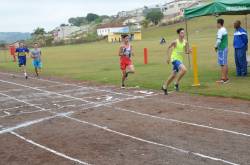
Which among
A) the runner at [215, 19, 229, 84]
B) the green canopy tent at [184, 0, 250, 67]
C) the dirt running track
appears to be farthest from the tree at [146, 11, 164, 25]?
the dirt running track

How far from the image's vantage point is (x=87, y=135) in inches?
389

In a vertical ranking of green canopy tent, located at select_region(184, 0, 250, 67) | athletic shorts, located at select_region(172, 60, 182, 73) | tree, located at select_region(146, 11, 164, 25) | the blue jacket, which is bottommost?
athletic shorts, located at select_region(172, 60, 182, 73)

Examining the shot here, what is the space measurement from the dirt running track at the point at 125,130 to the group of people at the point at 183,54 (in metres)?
0.76

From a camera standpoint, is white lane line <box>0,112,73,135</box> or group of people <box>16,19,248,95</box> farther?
group of people <box>16,19,248,95</box>

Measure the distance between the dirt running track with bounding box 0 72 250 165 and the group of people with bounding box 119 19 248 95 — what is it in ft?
2.48

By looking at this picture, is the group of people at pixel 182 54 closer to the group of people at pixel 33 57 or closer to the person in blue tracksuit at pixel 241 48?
the person in blue tracksuit at pixel 241 48

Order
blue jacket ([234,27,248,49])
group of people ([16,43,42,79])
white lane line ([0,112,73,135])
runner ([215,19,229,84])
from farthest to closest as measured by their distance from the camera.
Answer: group of people ([16,43,42,79]), blue jacket ([234,27,248,49]), runner ([215,19,229,84]), white lane line ([0,112,73,135])

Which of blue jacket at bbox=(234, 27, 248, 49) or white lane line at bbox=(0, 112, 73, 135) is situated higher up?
blue jacket at bbox=(234, 27, 248, 49)

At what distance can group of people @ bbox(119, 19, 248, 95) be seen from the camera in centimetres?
1506

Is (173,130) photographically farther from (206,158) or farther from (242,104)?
(242,104)

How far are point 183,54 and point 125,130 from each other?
5872 mm

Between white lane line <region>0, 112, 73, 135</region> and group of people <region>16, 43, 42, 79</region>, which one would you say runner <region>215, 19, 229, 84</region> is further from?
group of people <region>16, 43, 42, 79</region>

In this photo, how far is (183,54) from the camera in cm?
1545

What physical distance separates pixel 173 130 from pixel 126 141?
1.19 meters
